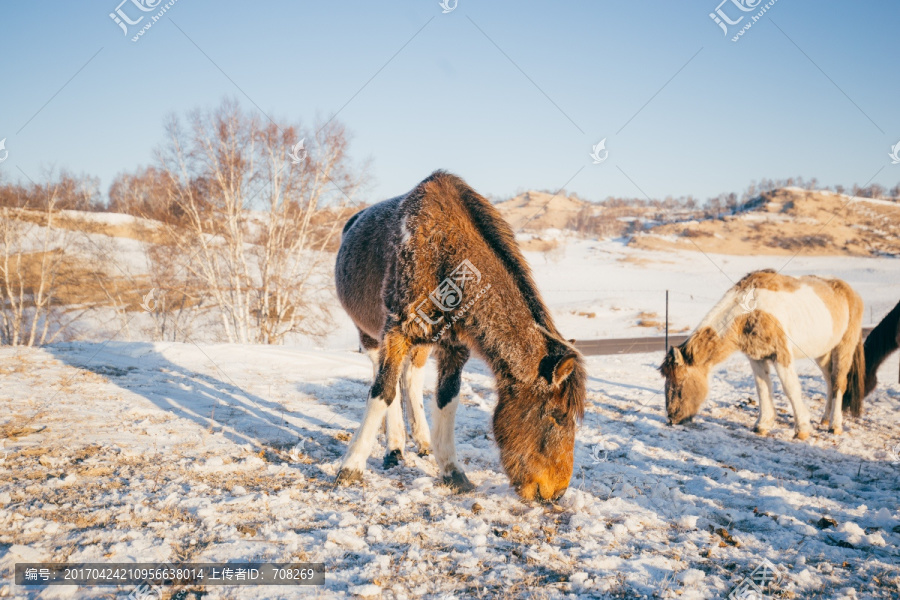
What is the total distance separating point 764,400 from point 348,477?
252 inches

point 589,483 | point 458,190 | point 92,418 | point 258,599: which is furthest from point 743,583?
point 92,418

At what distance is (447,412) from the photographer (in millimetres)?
4398

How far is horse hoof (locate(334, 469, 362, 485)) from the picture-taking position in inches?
159

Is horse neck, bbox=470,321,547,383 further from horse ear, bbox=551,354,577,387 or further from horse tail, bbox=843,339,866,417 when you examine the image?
horse tail, bbox=843,339,866,417

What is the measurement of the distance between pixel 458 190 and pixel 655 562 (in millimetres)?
3326

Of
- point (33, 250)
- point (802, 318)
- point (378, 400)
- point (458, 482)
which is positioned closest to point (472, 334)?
point (378, 400)

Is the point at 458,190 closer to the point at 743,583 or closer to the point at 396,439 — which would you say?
the point at 396,439

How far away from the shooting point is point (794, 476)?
5020mm

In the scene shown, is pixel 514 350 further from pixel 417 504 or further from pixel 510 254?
pixel 417 504

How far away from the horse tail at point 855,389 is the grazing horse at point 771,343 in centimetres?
1

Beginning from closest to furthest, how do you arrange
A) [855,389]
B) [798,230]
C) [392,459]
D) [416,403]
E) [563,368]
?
1. [563,368]
2. [392,459]
3. [416,403]
4. [855,389]
5. [798,230]

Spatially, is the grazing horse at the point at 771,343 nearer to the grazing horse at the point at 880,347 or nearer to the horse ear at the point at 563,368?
the grazing horse at the point at 880,347

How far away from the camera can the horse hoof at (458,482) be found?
409cm

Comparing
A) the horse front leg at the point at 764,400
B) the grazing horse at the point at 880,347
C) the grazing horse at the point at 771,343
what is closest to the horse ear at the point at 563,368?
the grazing horse at the point at 771,343
